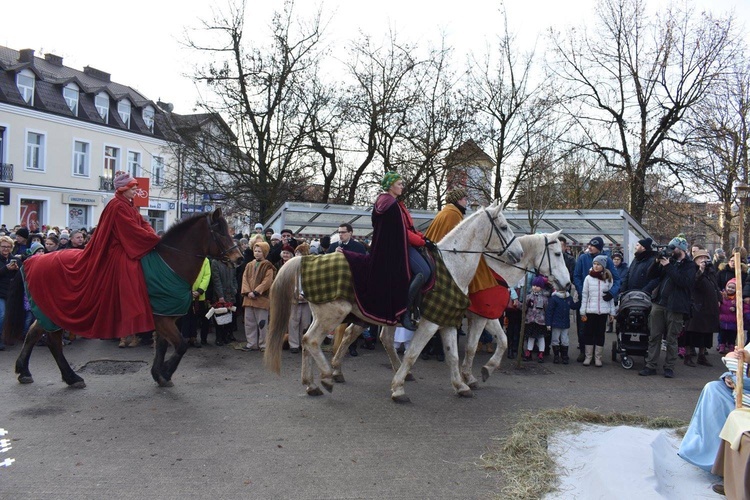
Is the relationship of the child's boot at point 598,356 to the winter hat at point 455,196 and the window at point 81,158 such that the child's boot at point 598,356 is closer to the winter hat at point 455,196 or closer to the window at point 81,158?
the winter hat at point 455,196

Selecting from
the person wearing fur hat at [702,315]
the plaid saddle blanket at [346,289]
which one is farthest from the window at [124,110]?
the person wearing fur hat at [702,315]

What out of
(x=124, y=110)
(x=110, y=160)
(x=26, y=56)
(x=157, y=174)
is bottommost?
(x=157, y=174)

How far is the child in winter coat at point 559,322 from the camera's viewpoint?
882 centimetres

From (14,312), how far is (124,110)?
34038mm

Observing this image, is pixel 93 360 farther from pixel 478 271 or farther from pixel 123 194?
pixel 478 271

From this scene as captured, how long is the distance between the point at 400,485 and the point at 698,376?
606cm

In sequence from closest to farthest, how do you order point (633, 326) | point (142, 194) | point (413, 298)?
1. point (413, 298)
2. point (633, 326)
3. point (142, 194)

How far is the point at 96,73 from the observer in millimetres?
38844

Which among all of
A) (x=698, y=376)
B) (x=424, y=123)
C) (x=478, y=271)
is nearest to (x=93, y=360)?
(x=478, y=271)

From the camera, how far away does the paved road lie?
4180 millimetres

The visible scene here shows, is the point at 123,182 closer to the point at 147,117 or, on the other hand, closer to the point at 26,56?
the point at 26,56

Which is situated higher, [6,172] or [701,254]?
[6,172]

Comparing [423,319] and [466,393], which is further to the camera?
[466,393]

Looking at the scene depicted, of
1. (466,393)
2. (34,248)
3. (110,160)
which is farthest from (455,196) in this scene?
(110,160)
